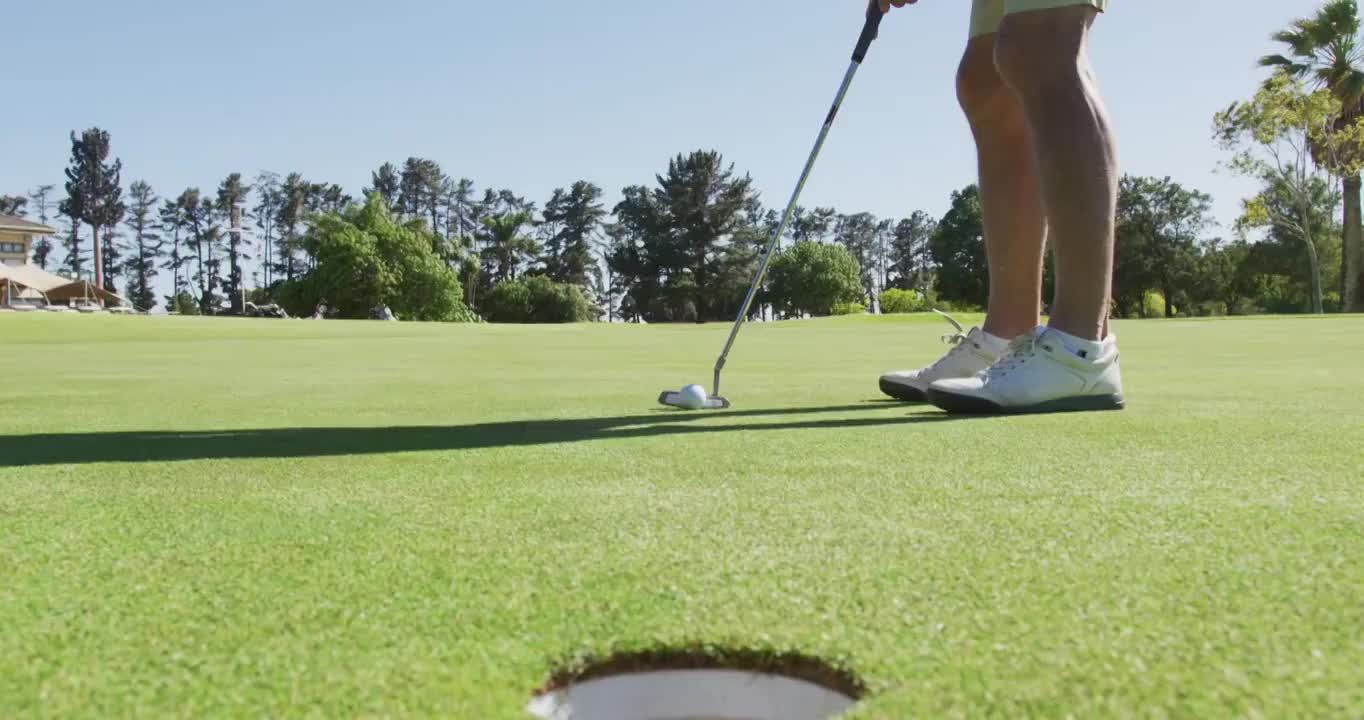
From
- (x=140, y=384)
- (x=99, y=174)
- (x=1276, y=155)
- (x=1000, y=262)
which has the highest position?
(x=99, y=174)

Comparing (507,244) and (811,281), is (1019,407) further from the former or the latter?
(811,281)

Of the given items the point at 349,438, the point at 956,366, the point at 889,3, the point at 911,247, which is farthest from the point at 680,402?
the point at 911,247

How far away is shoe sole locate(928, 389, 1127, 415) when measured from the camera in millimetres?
2633

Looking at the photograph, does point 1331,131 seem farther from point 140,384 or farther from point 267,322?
point 140,384

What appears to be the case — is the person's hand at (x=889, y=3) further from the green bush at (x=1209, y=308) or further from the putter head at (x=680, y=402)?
the green bush at (x=1209, y=308)

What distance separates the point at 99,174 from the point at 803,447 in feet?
266

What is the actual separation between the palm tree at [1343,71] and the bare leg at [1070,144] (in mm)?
29902

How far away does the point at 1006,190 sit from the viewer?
127 inches

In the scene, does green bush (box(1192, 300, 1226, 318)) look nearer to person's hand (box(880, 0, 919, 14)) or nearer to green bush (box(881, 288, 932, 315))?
green bush (box(881, 288, 932, 315))

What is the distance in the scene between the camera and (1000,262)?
10.7 feet

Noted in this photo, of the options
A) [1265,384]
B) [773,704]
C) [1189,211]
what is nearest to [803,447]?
[773,704]

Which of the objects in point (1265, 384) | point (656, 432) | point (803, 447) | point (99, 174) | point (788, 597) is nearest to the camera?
point (788, 597)

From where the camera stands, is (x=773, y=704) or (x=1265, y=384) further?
(x=1265, y=384)

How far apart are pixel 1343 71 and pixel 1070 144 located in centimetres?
3064
